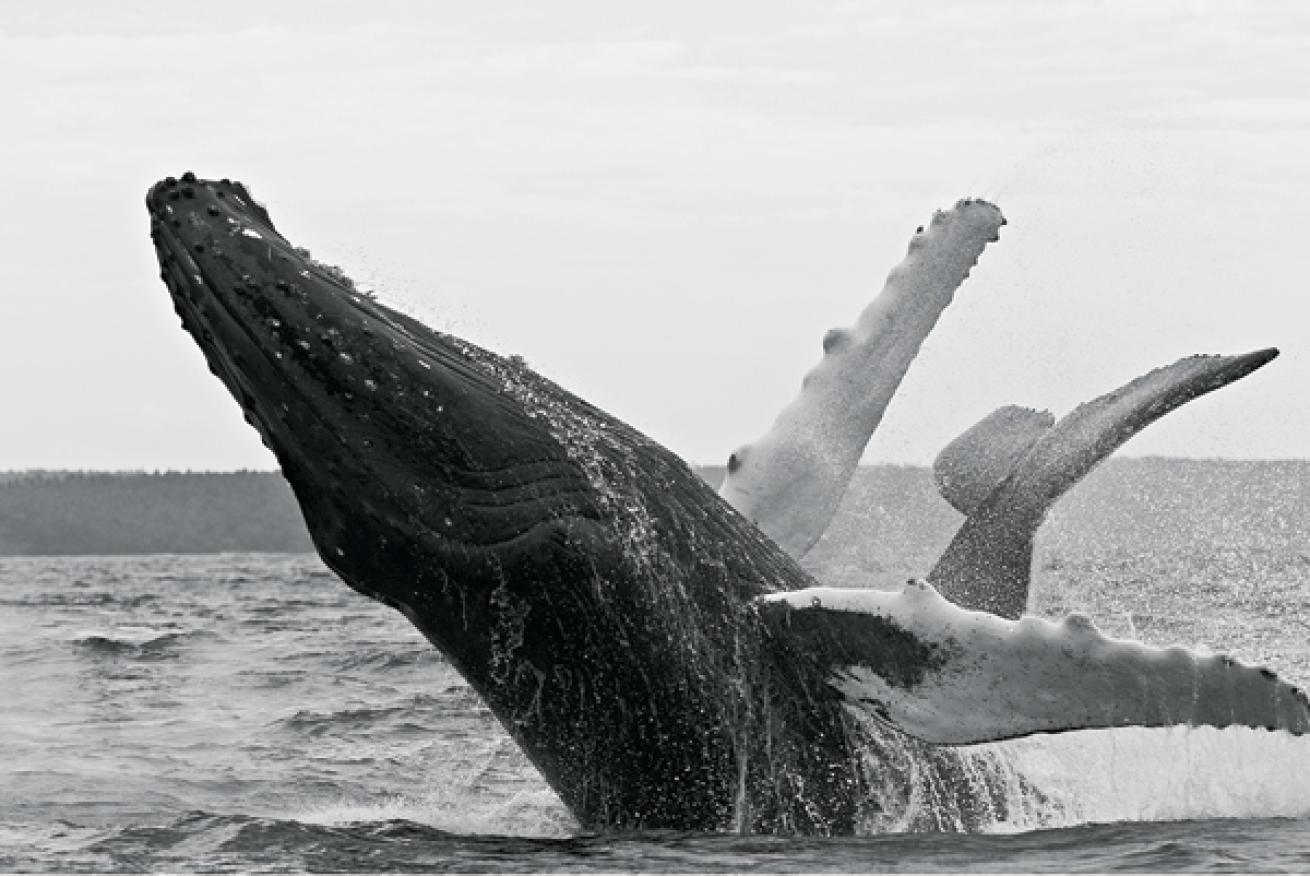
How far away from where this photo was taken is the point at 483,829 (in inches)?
336

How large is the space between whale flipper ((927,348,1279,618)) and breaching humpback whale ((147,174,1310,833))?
129 centimetres

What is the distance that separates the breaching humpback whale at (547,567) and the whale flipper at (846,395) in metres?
1.21

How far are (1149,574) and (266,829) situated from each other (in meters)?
29.4

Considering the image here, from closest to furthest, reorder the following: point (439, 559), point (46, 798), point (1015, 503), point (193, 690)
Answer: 1. point (439, 559)
2. point (1015, 503)
3. point (46, 798)
4. point (193, 690)

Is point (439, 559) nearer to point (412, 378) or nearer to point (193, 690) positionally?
point (412, 378)

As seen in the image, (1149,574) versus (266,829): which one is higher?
(1149,574)

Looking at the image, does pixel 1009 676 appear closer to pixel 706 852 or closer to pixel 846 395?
pixel 706 852

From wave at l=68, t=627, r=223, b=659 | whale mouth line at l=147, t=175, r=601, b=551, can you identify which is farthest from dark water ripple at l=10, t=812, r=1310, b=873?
wave at l=68, t=627, r=223, b=659

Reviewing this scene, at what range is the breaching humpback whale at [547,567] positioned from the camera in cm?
749

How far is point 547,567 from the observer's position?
25.1ft

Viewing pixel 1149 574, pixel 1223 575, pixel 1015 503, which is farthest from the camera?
pixel 1149 574

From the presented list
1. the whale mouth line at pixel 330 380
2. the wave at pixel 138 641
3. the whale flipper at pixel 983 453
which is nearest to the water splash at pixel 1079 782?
the whale flipper at pixel 983 453

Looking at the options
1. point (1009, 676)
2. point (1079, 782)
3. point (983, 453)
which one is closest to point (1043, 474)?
point (983, 453)

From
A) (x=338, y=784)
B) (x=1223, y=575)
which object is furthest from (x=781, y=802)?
(x=1223, y=575)
